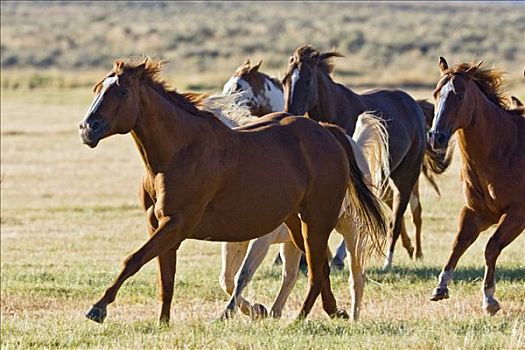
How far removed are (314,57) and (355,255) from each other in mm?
3542

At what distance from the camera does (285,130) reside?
29.8ft

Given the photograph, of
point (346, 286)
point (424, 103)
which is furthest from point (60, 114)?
point (346, 286)

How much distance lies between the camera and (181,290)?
1188cm

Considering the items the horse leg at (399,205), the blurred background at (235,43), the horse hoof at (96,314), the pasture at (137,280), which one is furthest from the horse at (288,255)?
the blurred background at (235,43)

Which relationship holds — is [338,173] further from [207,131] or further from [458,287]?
[458,287]

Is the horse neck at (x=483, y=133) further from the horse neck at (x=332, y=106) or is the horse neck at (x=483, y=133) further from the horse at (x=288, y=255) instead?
the horse neck at (x=332, y=106)

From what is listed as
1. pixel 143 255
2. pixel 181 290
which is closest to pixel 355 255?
pixel 181 290

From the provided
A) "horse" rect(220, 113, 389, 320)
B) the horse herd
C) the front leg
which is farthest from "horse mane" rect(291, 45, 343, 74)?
the front leg

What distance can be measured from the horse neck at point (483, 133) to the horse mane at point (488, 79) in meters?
0.10

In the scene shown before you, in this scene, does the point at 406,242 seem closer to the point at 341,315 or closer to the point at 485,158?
the point at 485,158

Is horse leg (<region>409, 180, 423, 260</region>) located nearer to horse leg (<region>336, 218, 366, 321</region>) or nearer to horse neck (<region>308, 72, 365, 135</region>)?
horse neck (<region>308, 72, 365, 135</region>)

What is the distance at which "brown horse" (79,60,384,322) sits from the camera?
8180 mm

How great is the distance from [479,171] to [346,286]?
7.75 feet

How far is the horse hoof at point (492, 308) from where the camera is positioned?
9.50 m
